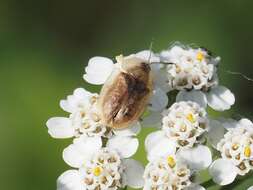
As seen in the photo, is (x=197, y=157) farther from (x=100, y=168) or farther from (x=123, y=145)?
(x=100, y=168)

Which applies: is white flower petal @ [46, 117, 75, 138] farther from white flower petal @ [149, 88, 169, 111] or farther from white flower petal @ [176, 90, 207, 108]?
white flower petal @ [176, 90, 207, 108]

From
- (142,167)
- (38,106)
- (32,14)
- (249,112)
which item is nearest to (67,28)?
(32,14)

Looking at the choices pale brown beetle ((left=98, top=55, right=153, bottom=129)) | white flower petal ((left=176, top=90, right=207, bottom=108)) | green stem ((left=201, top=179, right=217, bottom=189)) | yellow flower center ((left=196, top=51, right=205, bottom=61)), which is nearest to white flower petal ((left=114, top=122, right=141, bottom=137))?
pale brown beetle ((left=98, top=55, right=153, bottom=129))

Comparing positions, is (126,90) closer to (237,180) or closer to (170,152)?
(170,152)

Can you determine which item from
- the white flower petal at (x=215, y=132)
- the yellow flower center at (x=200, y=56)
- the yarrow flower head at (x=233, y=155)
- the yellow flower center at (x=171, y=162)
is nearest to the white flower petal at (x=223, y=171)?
the yarrow flower head at (x=233, y=155)

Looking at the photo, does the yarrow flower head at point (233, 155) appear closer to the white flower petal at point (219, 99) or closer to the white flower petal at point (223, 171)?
the white flower petal at point (223, 171)

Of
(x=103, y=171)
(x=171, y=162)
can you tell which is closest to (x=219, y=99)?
(x=171, y=162)
